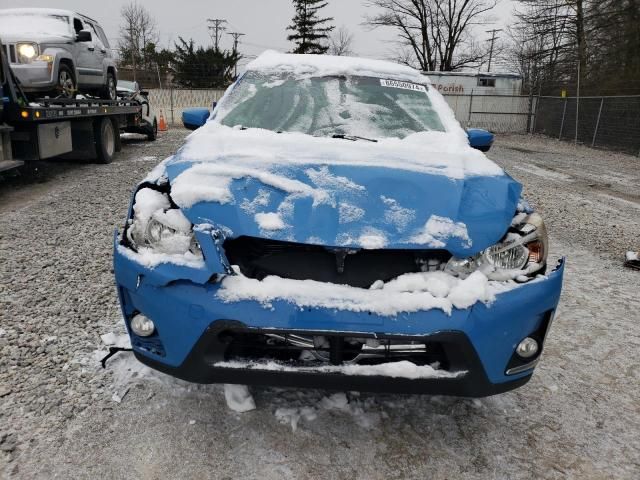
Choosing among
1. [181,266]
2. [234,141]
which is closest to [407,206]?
[181,266]

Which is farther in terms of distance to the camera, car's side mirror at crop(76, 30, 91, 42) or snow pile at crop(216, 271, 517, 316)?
car's side mirror at crop(76, 30, 91, 42)

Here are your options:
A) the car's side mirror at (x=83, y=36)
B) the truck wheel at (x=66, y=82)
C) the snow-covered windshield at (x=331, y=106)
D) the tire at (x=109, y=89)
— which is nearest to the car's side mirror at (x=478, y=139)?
the snow-covered windshield at (x=331, y=106)

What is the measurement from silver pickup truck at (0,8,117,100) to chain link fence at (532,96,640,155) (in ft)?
48.9

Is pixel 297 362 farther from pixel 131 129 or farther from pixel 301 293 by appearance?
pixel 131 129

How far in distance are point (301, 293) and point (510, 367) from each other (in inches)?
35.2

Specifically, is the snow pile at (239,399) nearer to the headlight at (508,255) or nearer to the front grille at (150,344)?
the front grille at (150,344)

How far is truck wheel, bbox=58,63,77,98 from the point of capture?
8.72m

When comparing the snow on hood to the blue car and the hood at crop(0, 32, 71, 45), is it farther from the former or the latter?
the hood at crop(0, 32, 71, 45)

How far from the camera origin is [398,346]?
1.96 meters

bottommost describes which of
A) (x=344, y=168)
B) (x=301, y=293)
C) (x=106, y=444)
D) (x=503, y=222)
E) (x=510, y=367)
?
(x=106, y=444)

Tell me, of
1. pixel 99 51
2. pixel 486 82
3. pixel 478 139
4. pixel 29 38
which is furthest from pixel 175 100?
pixel 478 139

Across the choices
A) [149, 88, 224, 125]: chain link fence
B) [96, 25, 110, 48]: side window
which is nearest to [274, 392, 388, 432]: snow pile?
[96, 25, 110, 48]: side window

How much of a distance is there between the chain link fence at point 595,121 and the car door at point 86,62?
14806 millimetres

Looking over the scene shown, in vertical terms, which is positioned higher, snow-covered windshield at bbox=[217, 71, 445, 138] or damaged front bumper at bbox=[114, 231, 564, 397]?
snow-covered windshield at bbox=[217, 71, 445, 138]
